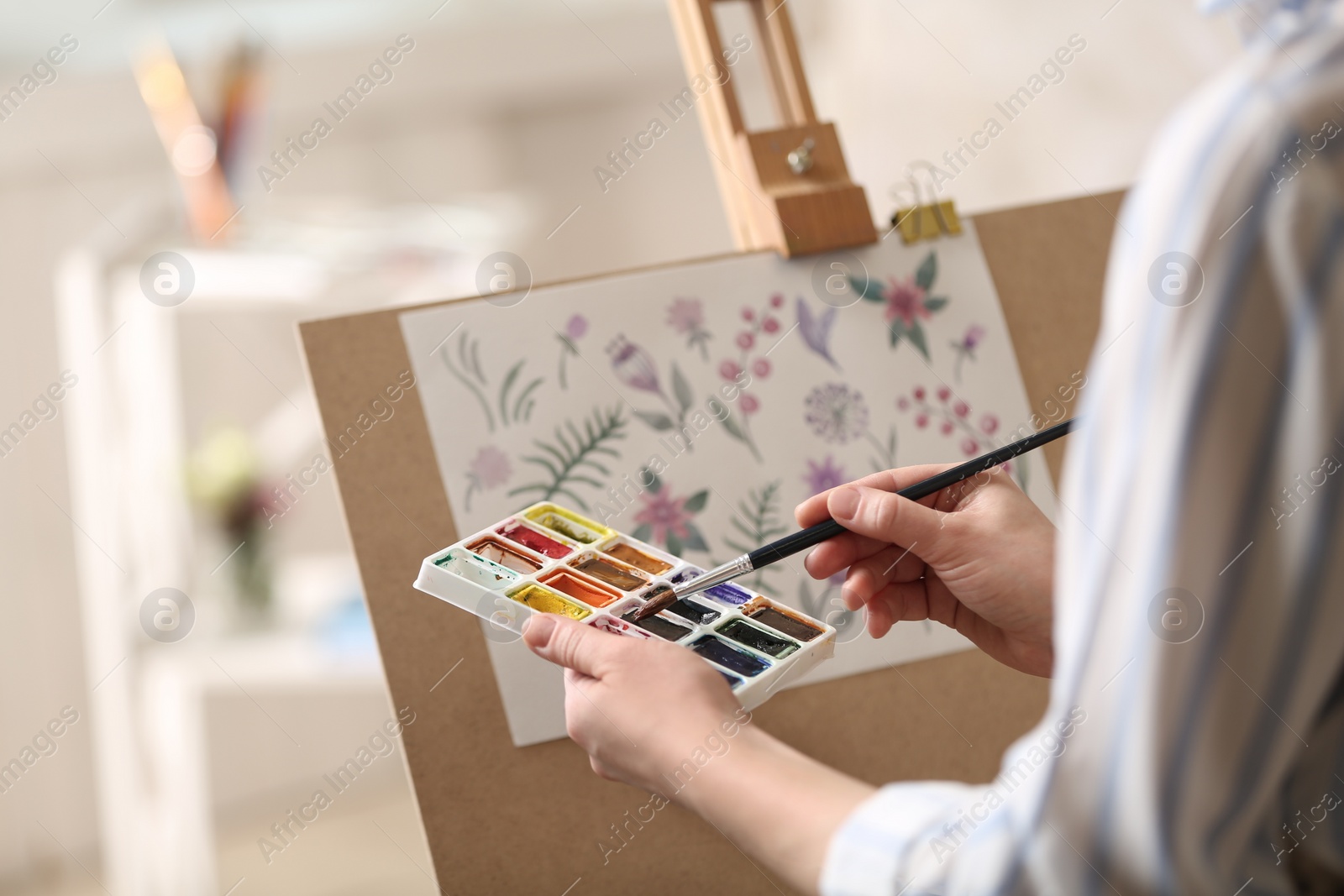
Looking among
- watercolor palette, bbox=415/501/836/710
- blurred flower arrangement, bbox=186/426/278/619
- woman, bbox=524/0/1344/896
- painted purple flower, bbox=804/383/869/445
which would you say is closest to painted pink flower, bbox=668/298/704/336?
painted purple flower, bbox=804/383/869/445

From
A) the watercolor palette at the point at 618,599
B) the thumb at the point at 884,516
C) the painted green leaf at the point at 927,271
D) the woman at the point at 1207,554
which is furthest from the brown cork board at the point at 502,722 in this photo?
the woman at the point at 1207,554

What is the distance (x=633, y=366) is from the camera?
858 mm

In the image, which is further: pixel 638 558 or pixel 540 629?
pixel 638 558

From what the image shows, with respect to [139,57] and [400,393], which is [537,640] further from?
[139,57]

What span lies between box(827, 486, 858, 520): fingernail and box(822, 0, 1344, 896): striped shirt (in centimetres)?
31

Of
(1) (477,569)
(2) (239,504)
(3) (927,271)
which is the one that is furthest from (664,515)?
(2) (239,504)

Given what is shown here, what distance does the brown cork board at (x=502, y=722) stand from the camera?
0.75m

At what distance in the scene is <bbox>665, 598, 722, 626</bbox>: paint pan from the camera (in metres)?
0.67

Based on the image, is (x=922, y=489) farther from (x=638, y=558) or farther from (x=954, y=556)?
(x=638, y=558)

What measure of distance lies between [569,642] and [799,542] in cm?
17

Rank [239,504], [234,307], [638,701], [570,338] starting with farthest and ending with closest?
[234,307] < [239,504] < [570,338] < [638,701]

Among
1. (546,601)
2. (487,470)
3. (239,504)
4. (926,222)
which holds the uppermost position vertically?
(239,504)

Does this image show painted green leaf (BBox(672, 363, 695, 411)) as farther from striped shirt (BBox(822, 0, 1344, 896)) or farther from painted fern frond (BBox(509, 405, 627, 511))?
striped shirt (BBox(822, 0, 1344, 896))

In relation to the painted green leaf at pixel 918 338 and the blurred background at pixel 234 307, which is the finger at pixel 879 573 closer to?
the painted green leaf at pixel 918 338
